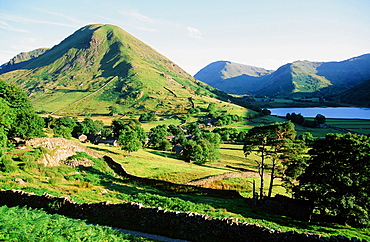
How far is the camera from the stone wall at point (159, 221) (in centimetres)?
1509

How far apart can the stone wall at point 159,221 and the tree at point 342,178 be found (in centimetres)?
1142

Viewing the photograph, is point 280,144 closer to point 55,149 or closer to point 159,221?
point 159,221

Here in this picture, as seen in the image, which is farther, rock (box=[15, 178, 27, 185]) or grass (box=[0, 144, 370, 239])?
rock (box=[15, 178, 27, 185])

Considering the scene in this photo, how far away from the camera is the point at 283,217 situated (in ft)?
82.0

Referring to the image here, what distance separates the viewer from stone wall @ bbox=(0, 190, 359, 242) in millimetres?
Result: 15086

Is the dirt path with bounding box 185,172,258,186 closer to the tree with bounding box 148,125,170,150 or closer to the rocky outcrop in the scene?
the rocky outcrop

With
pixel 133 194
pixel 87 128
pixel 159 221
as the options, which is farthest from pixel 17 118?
pixel 87 128

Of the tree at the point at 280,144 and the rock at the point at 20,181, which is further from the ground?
the tree at the point at 280,144

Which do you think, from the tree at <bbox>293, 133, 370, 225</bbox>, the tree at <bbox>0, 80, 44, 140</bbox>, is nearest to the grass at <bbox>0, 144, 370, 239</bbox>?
the tree at <bbox>293, 133, 370, 225</bbox>

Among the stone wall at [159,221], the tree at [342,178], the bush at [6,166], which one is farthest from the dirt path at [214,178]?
the bush at [6,166]

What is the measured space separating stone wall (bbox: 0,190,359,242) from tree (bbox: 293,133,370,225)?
11.4 metres

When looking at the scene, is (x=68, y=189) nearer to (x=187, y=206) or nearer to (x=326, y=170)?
(x=187, y=206)

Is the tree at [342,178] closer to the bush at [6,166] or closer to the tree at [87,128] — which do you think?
the bush at [6,166]

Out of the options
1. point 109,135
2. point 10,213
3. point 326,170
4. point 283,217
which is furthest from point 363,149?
point 109,135
